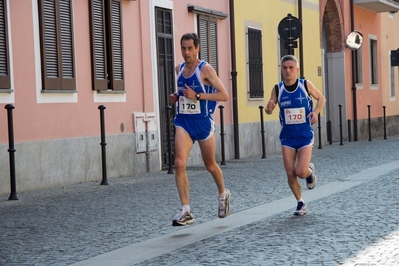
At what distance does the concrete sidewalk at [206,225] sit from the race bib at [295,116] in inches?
36.8

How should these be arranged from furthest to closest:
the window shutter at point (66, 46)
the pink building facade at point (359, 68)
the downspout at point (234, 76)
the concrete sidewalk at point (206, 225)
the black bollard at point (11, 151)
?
1. the pink building facade at point (359, 68)
2. the downspout at point (234, 76)
3. the window shutter at point (66, 46)
4. the black bollard at point (11, 151)
5. the concrete sidewalk at point (206, 225)

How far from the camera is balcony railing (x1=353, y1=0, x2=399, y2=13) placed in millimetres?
34062

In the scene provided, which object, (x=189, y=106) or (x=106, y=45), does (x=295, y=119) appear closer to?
(x=189, y=106)

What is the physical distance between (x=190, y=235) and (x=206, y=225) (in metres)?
0.74

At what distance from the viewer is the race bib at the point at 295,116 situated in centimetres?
1021

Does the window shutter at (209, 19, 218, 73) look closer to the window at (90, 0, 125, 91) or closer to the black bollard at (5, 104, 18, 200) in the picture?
the window at (90, 0, 125, 91)

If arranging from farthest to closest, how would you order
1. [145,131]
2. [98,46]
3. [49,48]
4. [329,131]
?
[329,131] < [145,131] < [98,46] < [49,48]

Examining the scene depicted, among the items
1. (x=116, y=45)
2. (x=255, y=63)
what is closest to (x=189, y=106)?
(x=116, y=45)

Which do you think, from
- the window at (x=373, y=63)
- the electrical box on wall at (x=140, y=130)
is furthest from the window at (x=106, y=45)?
the window at (x=373, y=63)

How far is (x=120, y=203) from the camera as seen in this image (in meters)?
11.9

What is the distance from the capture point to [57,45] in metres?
15.1

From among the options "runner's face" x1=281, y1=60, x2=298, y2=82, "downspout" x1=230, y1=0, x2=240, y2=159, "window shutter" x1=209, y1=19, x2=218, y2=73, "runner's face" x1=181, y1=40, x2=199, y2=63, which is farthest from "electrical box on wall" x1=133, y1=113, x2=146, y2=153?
"runner's face" x1=181, y1=40, x2=199, y2=63

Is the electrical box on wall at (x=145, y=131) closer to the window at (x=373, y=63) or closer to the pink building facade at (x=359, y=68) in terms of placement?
the pink building facade at (x=359, y=68)

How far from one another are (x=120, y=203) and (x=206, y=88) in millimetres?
2879
